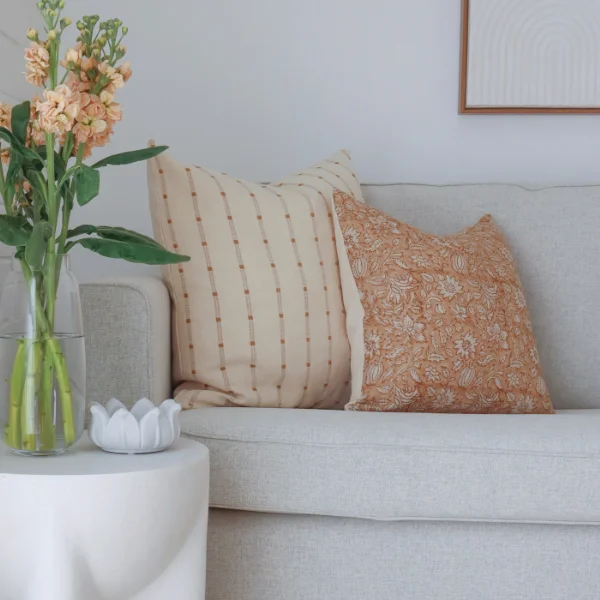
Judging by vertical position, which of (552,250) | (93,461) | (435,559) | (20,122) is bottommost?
(435,559)

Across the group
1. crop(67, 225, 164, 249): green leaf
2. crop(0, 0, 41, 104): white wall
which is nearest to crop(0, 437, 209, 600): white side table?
crop(67, 225, 164, 249): green leaf

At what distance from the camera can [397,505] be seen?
1.40 meters

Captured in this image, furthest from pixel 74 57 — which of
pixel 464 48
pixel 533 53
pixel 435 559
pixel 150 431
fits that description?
pixel 533 53

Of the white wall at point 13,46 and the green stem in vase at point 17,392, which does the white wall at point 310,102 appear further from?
the green stem in vase at point 17,392

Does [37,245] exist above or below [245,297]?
above

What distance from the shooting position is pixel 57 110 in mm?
1205

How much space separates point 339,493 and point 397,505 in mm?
95

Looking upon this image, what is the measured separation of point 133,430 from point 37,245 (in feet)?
0.98

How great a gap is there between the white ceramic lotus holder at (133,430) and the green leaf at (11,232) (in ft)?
0.89

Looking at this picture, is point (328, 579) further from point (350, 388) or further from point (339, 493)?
point (350, 388)

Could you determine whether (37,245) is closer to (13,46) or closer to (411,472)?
(411,472)

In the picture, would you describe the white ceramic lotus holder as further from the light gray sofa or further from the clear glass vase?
the light gray sofa

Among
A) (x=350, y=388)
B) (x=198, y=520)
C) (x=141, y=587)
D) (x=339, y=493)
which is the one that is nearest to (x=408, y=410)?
(x=350, y=388)

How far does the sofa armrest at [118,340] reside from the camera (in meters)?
1.56
